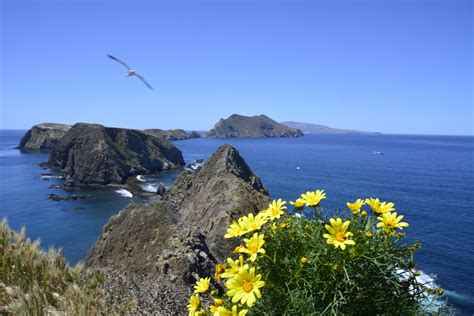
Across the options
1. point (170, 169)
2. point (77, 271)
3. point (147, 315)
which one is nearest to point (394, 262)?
point (147, 315)

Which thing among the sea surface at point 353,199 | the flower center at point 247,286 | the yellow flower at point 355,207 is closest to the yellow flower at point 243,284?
the flower center at point 247,286

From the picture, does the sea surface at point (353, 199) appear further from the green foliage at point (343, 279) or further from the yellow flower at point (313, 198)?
the yellow flower at point (313, 198)

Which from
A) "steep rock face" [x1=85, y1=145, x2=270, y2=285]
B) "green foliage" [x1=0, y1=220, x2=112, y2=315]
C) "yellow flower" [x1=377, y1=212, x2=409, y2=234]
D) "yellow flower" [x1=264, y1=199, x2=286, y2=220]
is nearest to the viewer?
"yellow flower" [x1=377, y1=212, x2=409, y2=234]

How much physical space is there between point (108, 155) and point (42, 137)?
86.2m

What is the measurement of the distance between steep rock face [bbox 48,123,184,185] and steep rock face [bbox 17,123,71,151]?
1988 inches

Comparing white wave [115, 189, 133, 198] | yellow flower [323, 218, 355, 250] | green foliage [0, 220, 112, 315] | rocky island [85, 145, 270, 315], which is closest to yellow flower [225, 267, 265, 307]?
yellow flower [323, 218, 355, 250]

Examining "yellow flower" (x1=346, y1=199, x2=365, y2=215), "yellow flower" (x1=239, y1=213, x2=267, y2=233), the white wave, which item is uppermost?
"yellow flower" (x1=346, y1=199, x2=365, y2=215)

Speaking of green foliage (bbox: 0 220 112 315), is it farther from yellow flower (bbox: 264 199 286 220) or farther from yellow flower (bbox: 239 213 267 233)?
yellow flower (bbox: 264 199 286 220)

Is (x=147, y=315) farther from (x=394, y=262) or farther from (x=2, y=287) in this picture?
(x=394, y=262)

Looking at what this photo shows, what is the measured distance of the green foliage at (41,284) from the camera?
4426 millimetres

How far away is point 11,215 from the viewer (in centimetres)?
5416

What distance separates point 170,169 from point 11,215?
5395cm

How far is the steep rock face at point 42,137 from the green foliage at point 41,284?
527ft

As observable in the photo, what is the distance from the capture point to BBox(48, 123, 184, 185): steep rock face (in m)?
85.2
